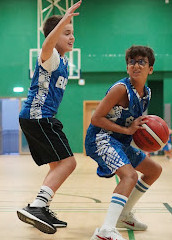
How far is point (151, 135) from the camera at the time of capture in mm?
3305

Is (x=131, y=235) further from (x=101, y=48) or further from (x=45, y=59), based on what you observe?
(x=101, y=48)

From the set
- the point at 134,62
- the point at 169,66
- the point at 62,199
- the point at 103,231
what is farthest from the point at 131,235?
the point at 169,66

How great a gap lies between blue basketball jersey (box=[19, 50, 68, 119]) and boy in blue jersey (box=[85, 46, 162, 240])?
1.28ft

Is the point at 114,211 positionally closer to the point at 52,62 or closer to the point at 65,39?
the point at 52,62

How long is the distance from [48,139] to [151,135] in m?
0.85

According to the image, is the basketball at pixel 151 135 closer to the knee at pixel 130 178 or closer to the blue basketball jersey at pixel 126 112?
the blue basketball jersey at pixel 126 112

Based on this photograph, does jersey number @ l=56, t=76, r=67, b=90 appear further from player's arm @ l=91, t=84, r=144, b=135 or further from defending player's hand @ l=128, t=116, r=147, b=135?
defending player's hand @ l=128, t=116, r=147, b=135

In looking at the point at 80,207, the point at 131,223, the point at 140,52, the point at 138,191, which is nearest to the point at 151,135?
the point at 138,191

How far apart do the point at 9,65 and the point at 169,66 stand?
640 cm

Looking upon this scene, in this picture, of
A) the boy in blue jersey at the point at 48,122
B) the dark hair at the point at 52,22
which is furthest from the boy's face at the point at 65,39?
the dark hair at the point at 52,22

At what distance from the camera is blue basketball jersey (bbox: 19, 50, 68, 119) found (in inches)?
129

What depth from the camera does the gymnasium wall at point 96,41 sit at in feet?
52.7

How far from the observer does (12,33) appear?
16.5 meters

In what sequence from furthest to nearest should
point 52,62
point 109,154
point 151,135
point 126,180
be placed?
point 151,135, point 52,62, point 109,154, point 126,180
